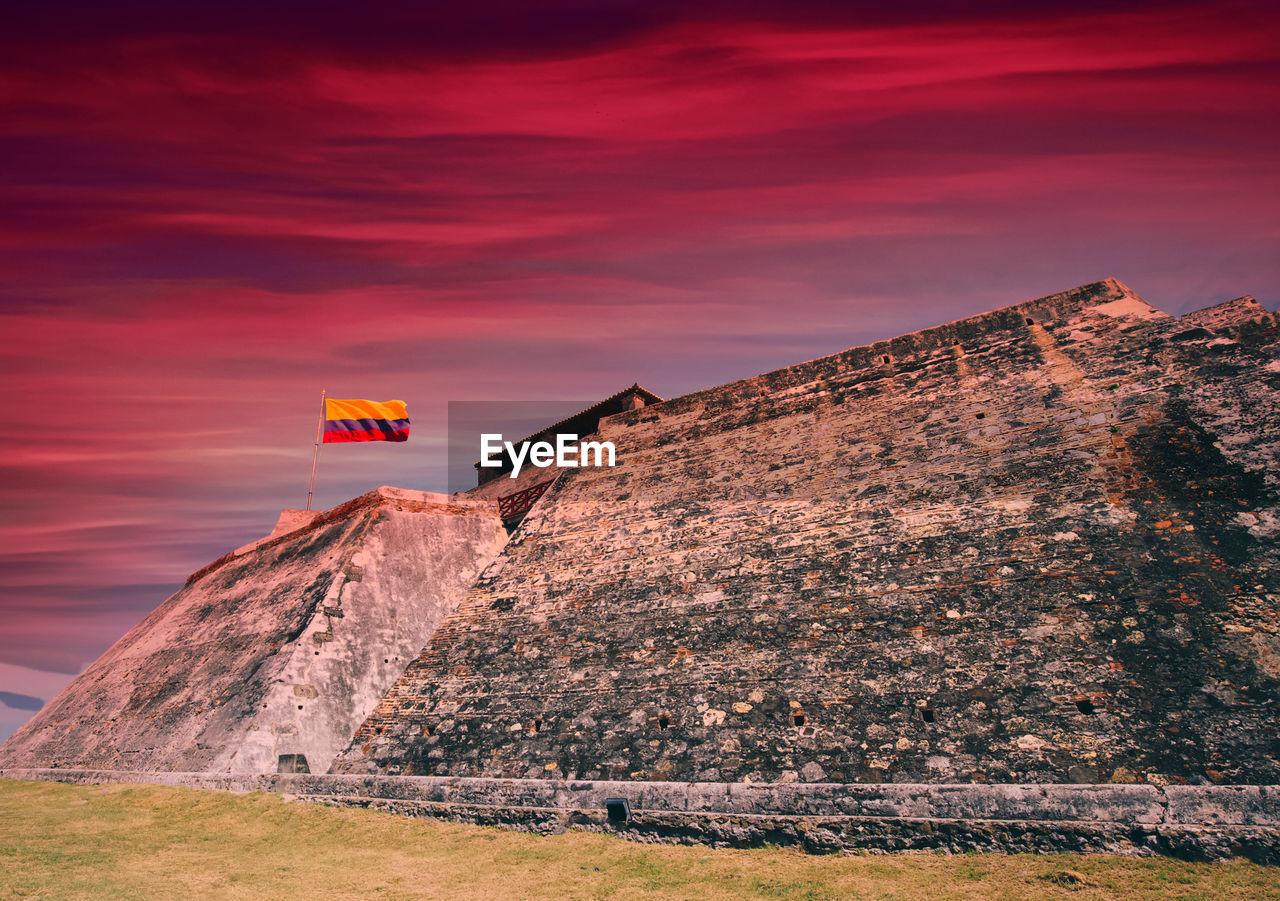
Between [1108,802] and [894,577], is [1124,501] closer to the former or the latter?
[894,577]

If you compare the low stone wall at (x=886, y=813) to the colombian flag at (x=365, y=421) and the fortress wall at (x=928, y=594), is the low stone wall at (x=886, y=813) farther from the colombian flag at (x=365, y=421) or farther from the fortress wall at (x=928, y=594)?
the colombian flag at (x=365, y=421)

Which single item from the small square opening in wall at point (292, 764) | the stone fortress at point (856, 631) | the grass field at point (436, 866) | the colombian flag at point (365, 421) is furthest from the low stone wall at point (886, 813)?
the colombian flag at point (365, 421)

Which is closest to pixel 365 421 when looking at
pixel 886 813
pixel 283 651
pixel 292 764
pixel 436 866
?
pixel 283 651

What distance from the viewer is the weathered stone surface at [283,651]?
412 inches

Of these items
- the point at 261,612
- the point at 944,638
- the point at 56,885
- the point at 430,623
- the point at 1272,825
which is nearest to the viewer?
the point at 1272,825

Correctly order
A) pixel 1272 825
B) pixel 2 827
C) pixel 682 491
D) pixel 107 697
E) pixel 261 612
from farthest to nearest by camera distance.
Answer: pixel 107 697, pixel 261 612, pixel 682 491, pixel 2 827, pixel 1272 825

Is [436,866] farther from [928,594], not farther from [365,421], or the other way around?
[365,421]

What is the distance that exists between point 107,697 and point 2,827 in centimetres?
833

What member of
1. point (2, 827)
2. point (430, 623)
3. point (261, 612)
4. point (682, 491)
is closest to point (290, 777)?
point (2, 827)

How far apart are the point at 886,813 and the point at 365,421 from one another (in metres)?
16.3

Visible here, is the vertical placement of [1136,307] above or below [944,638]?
above

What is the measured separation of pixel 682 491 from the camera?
11.5 m

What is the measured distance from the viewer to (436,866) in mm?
6496

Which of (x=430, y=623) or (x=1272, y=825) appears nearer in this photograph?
(x=1272, y=825)
